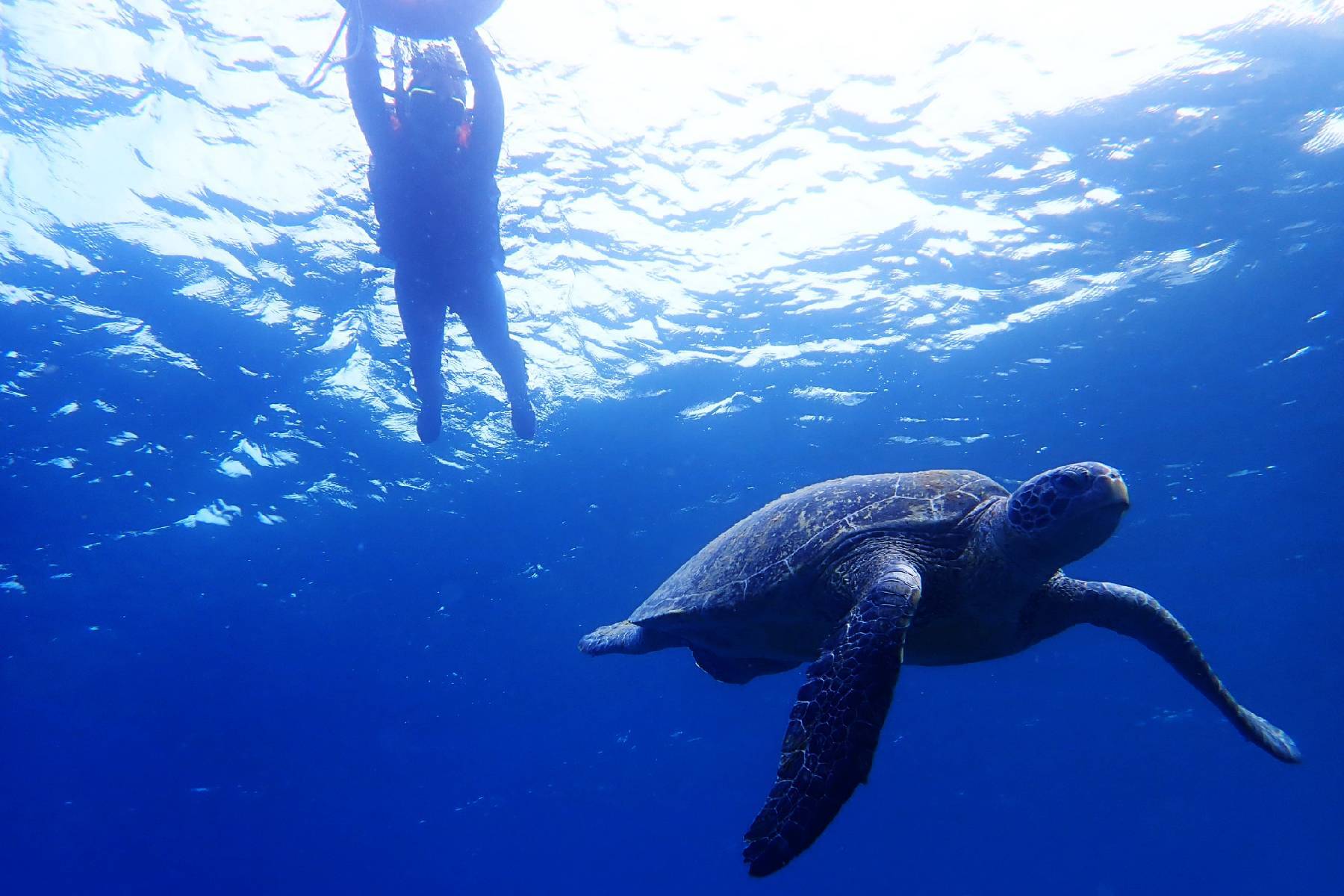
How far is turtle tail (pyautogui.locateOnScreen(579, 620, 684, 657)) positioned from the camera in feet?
19.7

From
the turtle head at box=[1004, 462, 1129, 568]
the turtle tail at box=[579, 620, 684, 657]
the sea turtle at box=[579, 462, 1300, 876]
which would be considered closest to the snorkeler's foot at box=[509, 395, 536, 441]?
the turtle tail at box=[579, 620, 684, 657]

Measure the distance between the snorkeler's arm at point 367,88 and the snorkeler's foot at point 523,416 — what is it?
4276 millimetres

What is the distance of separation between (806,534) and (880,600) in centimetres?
109

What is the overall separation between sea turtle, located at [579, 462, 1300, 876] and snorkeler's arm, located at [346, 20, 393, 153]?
6.34 metres

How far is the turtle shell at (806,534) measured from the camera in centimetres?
417

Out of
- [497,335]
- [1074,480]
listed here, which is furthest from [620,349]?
[1074,480]

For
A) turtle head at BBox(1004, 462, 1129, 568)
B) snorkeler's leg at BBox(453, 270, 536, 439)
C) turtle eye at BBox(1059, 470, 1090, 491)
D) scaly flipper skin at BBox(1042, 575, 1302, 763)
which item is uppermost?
snorkeler's leg at BBox(453, 270, 536, 439)

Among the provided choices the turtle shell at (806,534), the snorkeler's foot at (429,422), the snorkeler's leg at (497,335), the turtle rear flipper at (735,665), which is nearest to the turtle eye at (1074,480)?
the turtle shell at (806,534)

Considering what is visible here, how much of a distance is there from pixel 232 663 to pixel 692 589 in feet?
77.9

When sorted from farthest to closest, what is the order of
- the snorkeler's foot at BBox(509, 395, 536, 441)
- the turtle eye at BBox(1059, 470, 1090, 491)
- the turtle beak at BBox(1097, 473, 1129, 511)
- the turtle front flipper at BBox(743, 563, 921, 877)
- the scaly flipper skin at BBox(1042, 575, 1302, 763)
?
the snorkeler's foot at BBox(509, 395, 536, 441) → the scaly flipper skin at BBox(1042, 575, 1302, 763) → the turtle eye at BBox(1059, 470, 1090, 491) → the turtle beak at BBox(1097, 473, 1129, 511) → the turtle front flipper at BBox(743, 563, 921, 877)

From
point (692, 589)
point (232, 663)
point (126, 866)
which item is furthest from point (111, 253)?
point (126, 866)

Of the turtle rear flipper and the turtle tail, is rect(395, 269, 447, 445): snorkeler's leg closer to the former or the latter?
the turtle tail

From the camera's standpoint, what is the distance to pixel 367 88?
7.25 metres

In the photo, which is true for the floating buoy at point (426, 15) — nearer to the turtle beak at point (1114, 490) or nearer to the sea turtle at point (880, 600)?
the sea turtle at point (880, 600)
